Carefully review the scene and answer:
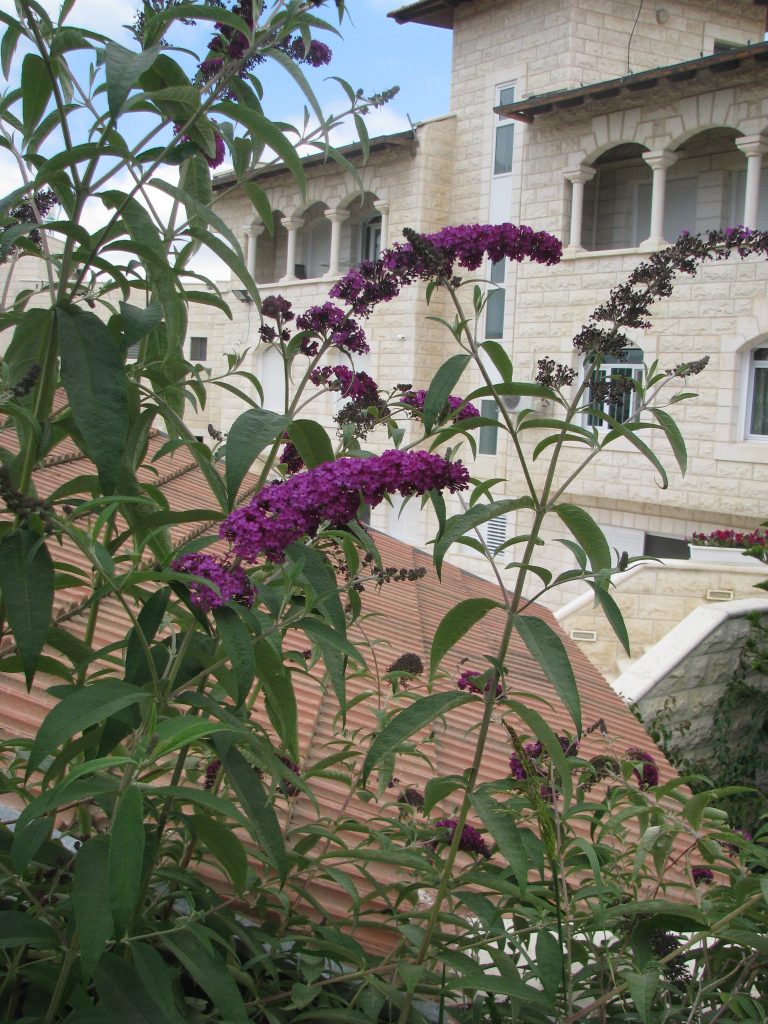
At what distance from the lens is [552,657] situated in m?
1.10

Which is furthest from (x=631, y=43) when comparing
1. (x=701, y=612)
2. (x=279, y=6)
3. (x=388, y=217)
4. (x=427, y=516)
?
(x=279, y=6)

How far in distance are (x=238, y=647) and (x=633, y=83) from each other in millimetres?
12246

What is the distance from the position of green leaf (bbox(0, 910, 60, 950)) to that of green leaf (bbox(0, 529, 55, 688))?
22 centimetres

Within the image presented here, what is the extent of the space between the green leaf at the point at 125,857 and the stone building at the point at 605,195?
9.75m

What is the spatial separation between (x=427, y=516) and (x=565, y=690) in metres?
13.2

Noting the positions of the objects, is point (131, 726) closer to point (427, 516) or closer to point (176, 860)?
point (176, 860)

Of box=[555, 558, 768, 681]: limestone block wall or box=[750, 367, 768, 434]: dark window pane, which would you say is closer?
box=[555, 558, 768, 681]: limestone block wall

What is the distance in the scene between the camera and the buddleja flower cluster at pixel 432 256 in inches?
55.1

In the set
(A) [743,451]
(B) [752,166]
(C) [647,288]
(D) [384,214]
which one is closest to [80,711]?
(C) [647,288]

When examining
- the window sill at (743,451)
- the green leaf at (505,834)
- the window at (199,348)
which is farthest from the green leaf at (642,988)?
the window at (199,348)

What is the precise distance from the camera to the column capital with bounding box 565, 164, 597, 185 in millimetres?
12539

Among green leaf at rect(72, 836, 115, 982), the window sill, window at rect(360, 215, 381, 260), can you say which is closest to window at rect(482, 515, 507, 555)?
the window sill

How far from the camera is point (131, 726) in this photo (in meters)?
0.94

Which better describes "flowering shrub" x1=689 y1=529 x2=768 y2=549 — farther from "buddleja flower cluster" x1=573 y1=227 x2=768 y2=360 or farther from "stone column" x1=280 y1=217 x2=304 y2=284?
"stone column" x1=280 y1=217 x2=304 y2=284
